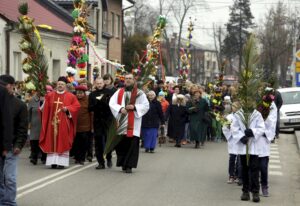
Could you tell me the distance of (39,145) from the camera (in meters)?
14.9

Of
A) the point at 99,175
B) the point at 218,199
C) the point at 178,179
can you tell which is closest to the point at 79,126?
the point at 99,175

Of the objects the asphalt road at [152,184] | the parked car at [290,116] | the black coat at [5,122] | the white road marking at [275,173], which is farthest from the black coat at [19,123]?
the parked car at [290,116]

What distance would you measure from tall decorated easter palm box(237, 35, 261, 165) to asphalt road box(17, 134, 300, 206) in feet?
4.03

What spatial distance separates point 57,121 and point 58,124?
6cm

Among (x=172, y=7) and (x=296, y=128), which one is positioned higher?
(x=172, y=7)

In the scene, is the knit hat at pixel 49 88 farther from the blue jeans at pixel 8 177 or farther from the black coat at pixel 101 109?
the blue jeans at pixel 8 177

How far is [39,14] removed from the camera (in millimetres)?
31031

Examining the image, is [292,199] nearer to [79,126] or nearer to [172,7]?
[79,126]

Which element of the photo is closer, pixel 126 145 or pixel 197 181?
pixel 197 181

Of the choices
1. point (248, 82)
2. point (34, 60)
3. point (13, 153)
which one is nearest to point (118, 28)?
point (34, 60)

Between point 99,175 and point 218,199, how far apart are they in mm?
3180

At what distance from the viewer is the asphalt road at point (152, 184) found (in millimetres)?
10820

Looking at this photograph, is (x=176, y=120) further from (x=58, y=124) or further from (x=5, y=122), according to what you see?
(x=5, y=122)

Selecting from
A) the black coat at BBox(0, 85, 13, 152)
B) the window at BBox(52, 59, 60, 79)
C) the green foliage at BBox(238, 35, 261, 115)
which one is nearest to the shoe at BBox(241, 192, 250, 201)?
the green foliage at BBox(238, 35, 261, 115)
